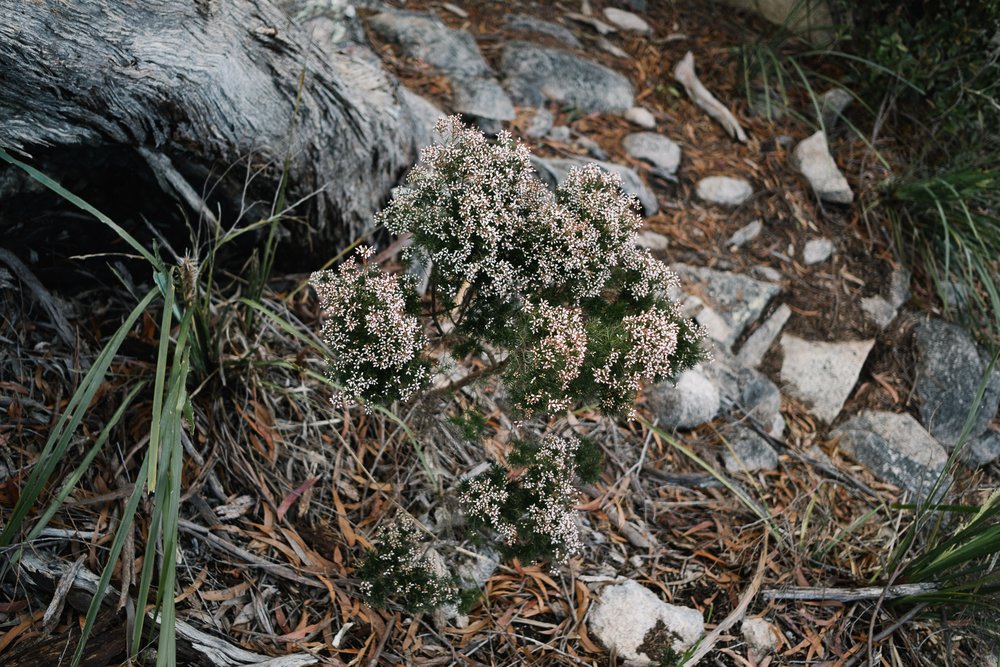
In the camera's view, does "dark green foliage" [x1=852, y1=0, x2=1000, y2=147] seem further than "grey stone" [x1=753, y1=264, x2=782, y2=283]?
Yes

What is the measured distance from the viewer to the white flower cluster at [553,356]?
1633 mm

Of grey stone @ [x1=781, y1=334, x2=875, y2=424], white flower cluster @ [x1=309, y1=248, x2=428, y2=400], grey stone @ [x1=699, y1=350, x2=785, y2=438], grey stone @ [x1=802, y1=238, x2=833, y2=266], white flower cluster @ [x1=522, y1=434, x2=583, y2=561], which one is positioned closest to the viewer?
white flower cluster @ [x1=309, y1=248, x2=428, y2=400]

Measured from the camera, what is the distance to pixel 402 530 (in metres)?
2.06

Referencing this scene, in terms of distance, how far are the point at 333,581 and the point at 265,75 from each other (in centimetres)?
152

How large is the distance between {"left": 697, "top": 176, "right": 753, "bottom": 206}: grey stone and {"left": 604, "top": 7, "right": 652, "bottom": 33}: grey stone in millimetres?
1172

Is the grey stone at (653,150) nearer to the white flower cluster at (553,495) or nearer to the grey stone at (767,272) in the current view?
the grey stone at (767,272)

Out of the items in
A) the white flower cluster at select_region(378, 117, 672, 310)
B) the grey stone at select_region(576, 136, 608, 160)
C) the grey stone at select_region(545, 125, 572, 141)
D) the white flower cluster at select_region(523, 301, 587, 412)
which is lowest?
the grey stone at select_region(576, 136, 608, 160)

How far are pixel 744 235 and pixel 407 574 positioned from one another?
2526mm

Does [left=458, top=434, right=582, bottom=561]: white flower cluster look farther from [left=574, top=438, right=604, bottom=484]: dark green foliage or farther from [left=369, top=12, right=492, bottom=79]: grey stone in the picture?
[left=369, top=12, right=492, bottom=79]: grey stone

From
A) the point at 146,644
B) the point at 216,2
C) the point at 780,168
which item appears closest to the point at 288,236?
the point at 216,2

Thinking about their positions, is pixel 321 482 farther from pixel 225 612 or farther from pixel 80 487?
pixel 80 487

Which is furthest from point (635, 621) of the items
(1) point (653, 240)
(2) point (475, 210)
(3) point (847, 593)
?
(1) point (653, 240)

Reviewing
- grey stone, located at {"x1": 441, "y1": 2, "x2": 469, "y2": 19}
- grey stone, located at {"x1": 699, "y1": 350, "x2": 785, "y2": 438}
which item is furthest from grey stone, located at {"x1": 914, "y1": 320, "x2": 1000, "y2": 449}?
grey stone, located at {"x1": 441, "y1": 2, "x2": 469, "y2": 19}

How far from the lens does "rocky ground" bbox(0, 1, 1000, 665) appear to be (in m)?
2.36
